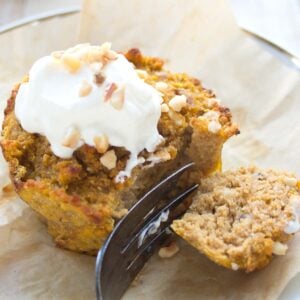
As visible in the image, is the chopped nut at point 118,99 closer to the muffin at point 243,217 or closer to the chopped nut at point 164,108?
the chopped nut at point 164,108

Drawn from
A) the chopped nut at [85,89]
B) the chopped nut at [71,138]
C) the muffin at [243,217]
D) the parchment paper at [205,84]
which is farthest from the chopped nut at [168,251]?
the chopped nut at [85,89]

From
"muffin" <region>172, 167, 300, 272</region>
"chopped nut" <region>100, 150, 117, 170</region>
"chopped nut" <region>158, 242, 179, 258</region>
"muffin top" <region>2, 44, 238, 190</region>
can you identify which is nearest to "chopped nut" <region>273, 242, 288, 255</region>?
"muffin" <region>172, 167, 300, 272</region>

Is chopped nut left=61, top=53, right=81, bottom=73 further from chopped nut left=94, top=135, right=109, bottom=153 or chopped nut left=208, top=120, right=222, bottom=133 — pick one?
chopped nut left=208, top=120, right=222, bottom=133

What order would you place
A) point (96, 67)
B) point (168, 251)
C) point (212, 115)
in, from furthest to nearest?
point (212, 115) → point (168, 251) → point (96, 67)

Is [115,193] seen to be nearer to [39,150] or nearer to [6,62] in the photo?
[39,150]

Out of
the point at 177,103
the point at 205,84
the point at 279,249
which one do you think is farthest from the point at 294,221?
the point at 205,84

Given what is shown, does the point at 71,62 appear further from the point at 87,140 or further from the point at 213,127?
the point at 213,127
